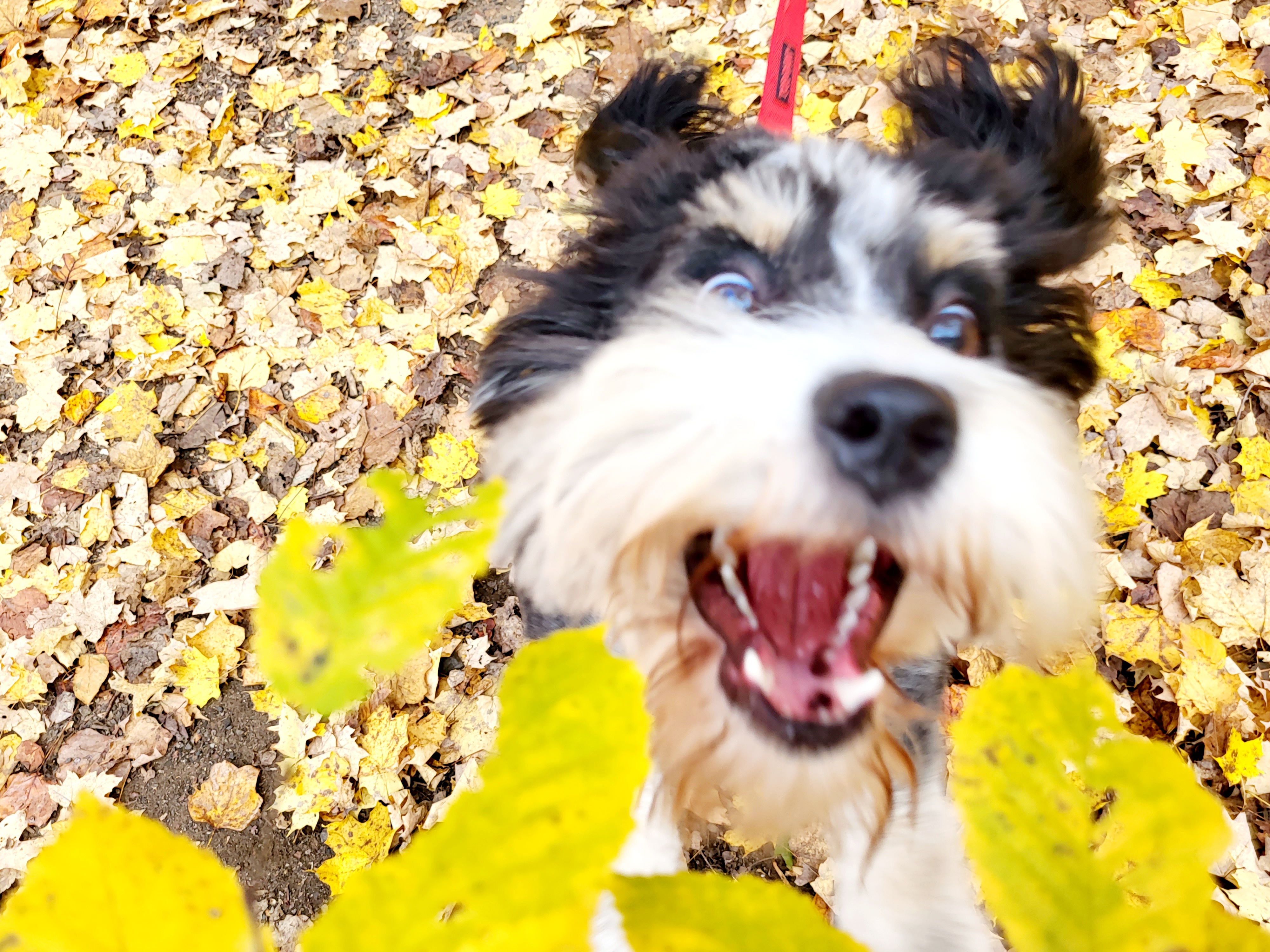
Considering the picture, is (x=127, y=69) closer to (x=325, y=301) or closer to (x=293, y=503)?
(x=325, y=301)

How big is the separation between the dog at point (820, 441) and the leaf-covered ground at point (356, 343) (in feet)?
2.09

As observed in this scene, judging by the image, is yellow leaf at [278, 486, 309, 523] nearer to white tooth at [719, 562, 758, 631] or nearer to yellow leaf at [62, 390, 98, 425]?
yellow leaf at [62, 390, 98, 425]

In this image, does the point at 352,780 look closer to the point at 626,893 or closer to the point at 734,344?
the point at 734,344

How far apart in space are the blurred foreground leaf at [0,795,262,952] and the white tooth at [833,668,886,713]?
1334mm

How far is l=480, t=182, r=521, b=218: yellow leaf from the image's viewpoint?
13.3 feet

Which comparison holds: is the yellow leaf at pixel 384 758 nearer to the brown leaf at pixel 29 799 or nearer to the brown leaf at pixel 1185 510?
the brown leaf at pixel 29 799

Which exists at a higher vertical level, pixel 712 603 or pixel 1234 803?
pixel 712 603

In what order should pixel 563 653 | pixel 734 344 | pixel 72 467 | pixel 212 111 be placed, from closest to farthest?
pixel 563 653 < pixel 734 344 < pixel 72 467 < pixel 212 111

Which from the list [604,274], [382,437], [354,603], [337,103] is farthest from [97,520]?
[354,603]

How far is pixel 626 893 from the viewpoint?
0.25 m

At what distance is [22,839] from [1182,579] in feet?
13.8

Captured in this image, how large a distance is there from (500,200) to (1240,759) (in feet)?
12.4

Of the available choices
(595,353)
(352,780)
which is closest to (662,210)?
(595,353)

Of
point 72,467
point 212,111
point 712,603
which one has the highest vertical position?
point 712,603
